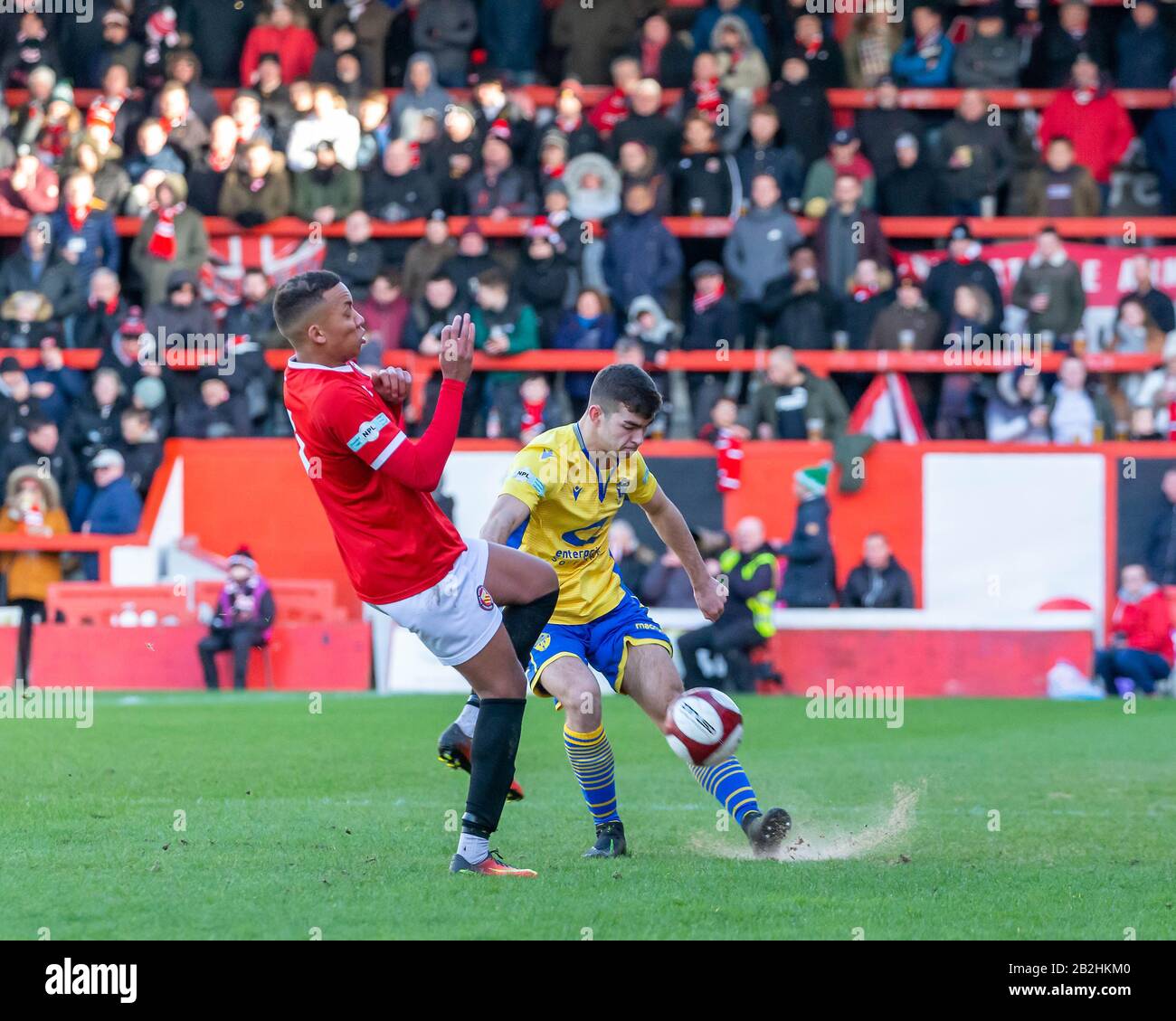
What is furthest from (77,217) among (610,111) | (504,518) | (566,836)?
(504,518)

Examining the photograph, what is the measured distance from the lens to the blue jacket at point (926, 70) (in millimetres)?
21688

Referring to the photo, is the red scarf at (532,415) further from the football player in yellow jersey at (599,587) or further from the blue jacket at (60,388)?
the football player in yellow jersey at (599,587)

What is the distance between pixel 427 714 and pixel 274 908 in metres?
8.27

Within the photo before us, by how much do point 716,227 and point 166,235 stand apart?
19.0 feet

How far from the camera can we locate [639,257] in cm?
1906

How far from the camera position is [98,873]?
6.44 metres

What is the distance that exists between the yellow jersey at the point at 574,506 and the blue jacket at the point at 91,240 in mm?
13132

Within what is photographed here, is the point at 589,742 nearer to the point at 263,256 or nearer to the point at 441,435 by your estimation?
the point at 441,435

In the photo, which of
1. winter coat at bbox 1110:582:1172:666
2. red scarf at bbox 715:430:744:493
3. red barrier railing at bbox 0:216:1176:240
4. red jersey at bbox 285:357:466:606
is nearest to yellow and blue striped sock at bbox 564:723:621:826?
red jersey at bbox 285:357:466:606

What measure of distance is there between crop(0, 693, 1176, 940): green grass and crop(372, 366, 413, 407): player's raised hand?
1637 mm

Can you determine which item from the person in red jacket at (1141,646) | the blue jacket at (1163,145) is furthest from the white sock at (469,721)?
the blue jacket at (1163,145)

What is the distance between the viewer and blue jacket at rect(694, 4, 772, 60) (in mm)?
21266
